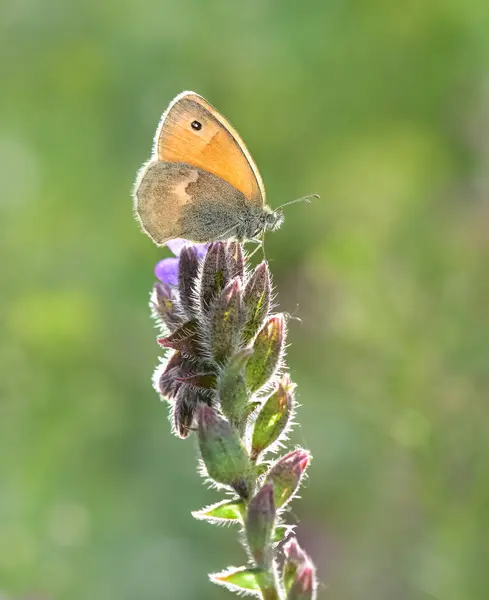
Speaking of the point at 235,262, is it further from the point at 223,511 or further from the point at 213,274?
the point at 223,511

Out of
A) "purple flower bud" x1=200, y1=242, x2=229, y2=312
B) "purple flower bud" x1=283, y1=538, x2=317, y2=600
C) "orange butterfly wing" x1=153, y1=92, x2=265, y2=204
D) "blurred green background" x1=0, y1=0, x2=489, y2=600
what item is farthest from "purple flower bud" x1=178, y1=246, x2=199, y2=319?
"blurred green background" x1=0, y1=0, x2=489, y2=600

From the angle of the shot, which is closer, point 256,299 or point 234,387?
point 234,387

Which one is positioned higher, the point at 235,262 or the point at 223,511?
the point at 235,262

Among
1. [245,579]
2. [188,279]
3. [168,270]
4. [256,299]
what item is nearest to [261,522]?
[245,579]

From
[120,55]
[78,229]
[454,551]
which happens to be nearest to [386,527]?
[454,551]

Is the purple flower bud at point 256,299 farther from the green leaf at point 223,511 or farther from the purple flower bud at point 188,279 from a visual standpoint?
the green leaf at point 223,511

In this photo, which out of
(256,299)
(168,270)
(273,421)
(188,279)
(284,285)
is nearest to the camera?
(273,421)
